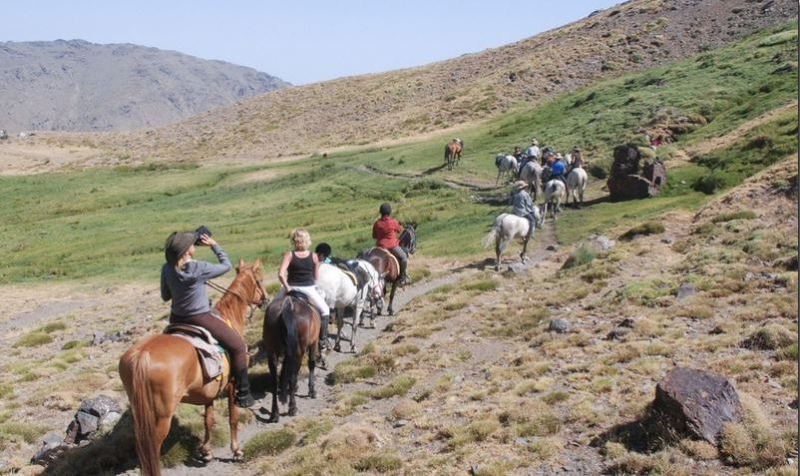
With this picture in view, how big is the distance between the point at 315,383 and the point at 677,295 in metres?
9.99

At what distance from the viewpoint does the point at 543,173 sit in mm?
39750

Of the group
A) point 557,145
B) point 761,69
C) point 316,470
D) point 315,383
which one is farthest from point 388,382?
point 761,69

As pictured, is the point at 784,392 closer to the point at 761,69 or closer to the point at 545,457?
the point at 545,457

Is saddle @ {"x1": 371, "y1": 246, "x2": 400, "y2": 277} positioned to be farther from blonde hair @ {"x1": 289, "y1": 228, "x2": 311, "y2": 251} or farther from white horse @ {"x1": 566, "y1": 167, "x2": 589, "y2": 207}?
white horse @ {"x1": 566, "y1": 167, "x2": 589, "y2": 207}

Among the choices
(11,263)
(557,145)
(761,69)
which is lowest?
(11,263)

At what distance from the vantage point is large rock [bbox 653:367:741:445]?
10.1 meters

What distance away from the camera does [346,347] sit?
19.5m

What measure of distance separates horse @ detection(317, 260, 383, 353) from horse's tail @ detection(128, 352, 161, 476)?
22.8ft

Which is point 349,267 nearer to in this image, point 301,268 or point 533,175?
point 301,268

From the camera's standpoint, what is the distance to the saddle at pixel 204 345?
1102 centimetres

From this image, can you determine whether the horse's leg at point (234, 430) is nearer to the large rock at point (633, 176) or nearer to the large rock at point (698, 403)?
the large rock at point (698, 403)

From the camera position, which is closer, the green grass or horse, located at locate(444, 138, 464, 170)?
the green grass

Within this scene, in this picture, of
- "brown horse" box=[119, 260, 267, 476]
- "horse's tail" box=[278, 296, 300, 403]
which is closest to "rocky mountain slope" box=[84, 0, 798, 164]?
"horse's tail" box=[278, 296, 300, 403]

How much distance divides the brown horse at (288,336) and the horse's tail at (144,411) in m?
3.86
